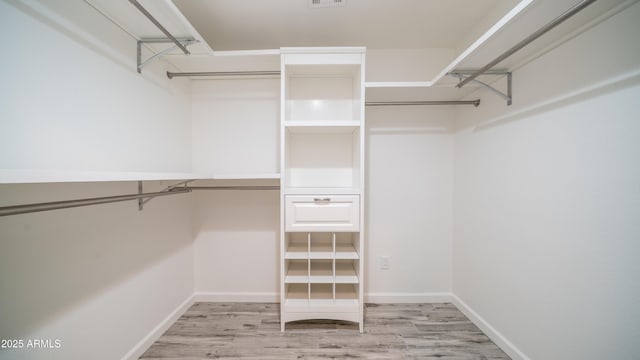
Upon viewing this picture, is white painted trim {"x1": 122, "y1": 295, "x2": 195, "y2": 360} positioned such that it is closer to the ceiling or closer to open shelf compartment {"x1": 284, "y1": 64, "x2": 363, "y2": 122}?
open shelf compartment {"x1": 284, "y1": 64, "x2": 363, "y2": 122}

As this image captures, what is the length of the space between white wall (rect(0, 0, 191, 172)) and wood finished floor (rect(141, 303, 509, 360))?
1232 millimetres

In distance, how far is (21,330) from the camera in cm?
90

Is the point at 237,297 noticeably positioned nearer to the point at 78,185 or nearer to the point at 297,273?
the point at 297,273

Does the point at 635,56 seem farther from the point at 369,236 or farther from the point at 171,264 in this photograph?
the point at 171,264

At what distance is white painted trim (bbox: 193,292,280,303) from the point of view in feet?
6.90

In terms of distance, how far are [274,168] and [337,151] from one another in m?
0.59

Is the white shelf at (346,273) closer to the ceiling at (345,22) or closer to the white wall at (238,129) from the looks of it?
the white wall at (238,129)

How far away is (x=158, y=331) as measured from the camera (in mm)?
1630

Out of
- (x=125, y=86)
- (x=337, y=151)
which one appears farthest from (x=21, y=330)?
(x=337, y=151)

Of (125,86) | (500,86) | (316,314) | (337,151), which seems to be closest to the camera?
(125,86)

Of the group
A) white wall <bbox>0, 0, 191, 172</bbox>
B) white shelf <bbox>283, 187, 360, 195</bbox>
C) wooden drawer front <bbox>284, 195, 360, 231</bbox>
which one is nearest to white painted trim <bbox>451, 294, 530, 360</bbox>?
wooden drawer front <bbox>284, 195, 360, 231</bbox>

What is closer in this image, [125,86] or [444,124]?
[125,86]

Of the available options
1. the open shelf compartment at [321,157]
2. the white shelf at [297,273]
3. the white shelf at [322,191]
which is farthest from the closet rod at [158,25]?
the white shelf at [297,273]

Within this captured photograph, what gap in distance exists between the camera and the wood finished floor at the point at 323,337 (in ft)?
4.93
